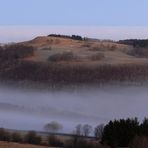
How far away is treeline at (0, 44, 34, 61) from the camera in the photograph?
11262cm

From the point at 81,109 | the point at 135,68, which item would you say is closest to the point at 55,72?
the point at 135,68

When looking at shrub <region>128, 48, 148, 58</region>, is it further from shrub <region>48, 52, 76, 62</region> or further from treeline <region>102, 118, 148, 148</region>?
treeline <region>102, 118, 148, 148</region>

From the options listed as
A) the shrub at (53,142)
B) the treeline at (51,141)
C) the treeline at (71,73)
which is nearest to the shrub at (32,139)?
the treeline at (51,141)

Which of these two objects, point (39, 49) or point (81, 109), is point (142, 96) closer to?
point (81, 109)

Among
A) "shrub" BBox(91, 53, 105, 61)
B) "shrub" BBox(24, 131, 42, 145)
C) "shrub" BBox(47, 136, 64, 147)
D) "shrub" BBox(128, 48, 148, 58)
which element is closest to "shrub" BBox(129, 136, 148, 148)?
"shrub" BBox(47, 136, 64, 147)

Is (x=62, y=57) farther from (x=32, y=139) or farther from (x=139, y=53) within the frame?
(x=32, y=139)

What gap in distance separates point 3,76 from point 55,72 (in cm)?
826

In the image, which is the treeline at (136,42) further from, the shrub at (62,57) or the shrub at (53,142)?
the shrub at (53,142)

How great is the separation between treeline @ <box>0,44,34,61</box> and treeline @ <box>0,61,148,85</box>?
4.72ft

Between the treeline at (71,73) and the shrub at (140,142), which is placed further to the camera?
the treeline at (71,73)

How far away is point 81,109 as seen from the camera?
89812 millimetres

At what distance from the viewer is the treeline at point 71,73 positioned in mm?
102262

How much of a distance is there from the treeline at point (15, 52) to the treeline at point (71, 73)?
4.72ft

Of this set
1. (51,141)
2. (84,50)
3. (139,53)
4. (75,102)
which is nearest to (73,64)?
(84,50)
